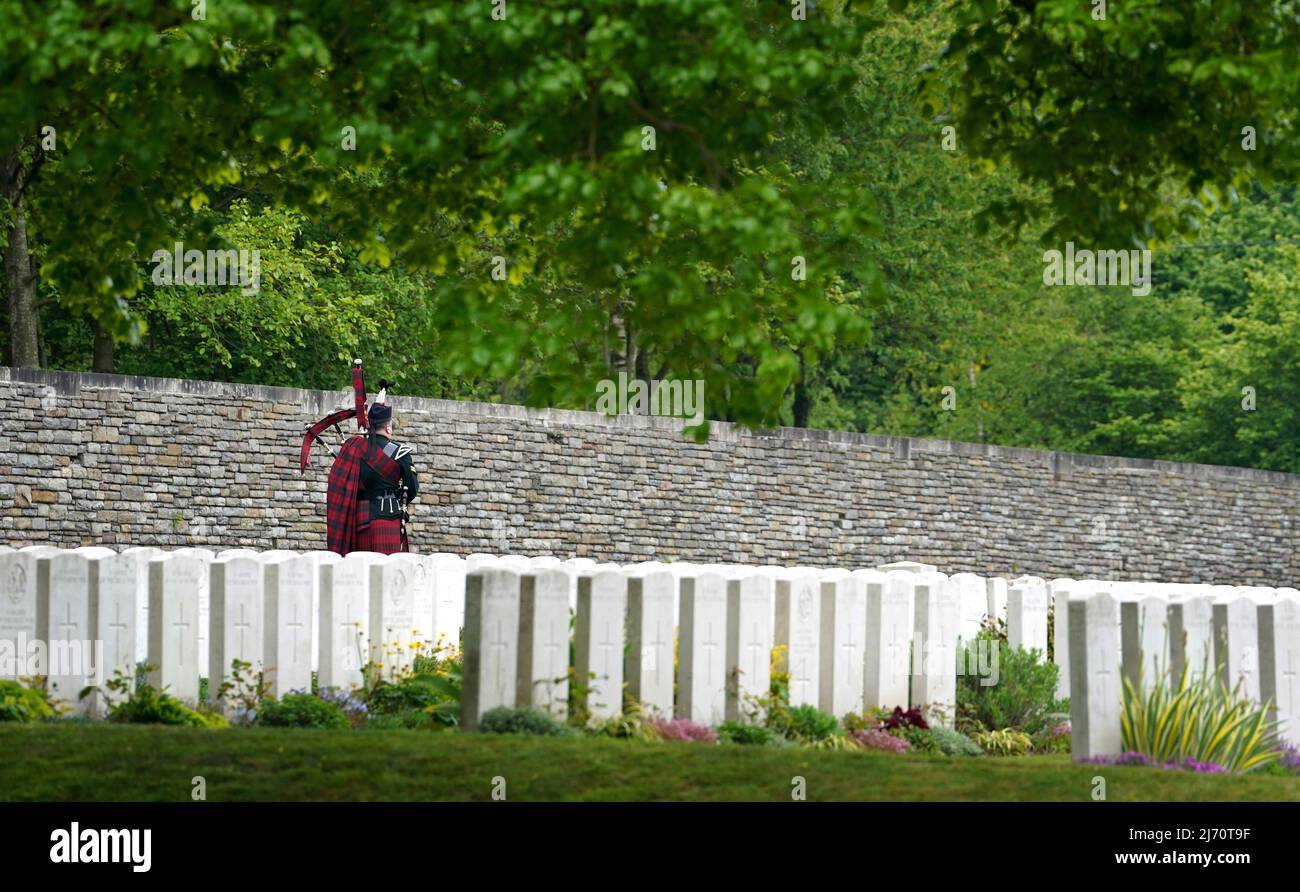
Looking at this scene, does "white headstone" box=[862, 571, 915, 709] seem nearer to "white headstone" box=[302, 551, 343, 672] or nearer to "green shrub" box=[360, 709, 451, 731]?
"green shrub" box=[360, 709, 451, 731]

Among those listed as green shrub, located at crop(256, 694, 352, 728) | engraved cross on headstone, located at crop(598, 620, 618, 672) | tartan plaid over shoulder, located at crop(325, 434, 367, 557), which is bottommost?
green shrub, located at crop(256, 694, 352, 728)

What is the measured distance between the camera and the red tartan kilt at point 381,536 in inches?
581

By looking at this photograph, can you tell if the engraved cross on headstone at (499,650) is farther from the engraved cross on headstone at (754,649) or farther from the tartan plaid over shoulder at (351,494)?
the tartan plaid over shoulder at (351,494)

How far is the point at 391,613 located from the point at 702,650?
2.58m

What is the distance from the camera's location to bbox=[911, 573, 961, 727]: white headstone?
10.7m

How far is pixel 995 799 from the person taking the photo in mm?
7902

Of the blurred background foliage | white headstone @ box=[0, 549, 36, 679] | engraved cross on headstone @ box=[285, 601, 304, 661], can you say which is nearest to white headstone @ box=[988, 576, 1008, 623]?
the blurred background foliage

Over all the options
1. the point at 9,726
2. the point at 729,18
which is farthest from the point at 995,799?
the point at 9,726

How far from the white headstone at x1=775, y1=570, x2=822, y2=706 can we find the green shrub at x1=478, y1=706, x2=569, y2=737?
173 centimetres

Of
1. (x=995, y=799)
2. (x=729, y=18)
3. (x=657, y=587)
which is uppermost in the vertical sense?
(x=729, y=18)

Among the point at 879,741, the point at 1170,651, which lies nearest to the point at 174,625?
the point at 879,741

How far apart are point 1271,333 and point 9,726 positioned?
31358 mm

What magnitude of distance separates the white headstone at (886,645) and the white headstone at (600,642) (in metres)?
1.91

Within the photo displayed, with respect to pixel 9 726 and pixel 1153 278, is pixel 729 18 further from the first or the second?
pixel 1153 278
